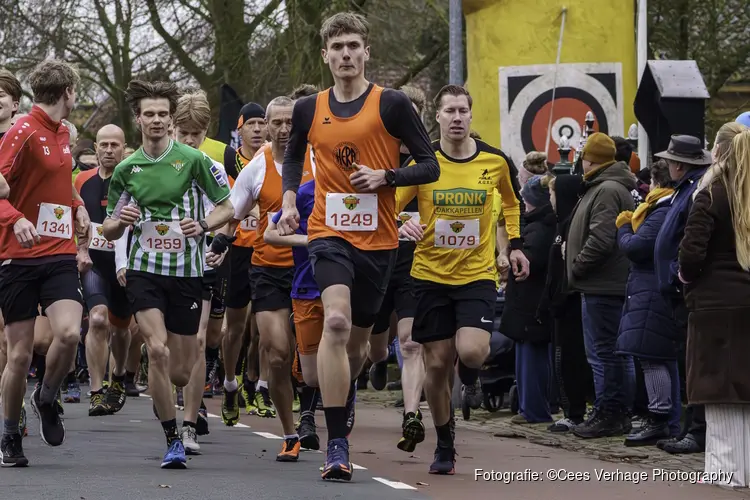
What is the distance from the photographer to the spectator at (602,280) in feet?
40.3

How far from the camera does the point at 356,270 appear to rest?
29.2 ft

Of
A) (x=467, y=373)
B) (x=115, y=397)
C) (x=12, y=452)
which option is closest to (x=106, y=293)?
(x=115, y=397)

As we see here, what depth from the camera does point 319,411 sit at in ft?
50.4

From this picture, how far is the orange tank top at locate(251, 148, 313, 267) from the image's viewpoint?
11430mm

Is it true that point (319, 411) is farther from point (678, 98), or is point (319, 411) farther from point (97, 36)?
point (97, 36)

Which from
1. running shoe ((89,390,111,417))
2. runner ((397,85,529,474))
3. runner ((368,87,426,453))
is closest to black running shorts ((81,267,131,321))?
running shoe ((89,390,111,417))

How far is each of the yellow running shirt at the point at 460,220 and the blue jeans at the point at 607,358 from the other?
243cm

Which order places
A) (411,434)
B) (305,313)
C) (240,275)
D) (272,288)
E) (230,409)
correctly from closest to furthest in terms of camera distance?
(305,313)
(411,434)
(272,288)
(230,409)
(240,275)

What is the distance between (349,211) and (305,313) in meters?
1.34

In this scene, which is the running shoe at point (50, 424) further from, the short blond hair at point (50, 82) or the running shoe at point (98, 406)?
the running shoe at point (98, 406)

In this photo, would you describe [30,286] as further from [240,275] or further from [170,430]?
[240,275]

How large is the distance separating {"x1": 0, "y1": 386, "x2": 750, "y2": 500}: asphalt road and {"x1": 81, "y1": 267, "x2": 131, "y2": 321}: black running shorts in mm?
1705

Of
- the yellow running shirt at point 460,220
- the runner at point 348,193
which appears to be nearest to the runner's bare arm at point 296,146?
the runner at point 348,193

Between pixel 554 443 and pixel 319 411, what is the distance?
3908mm
